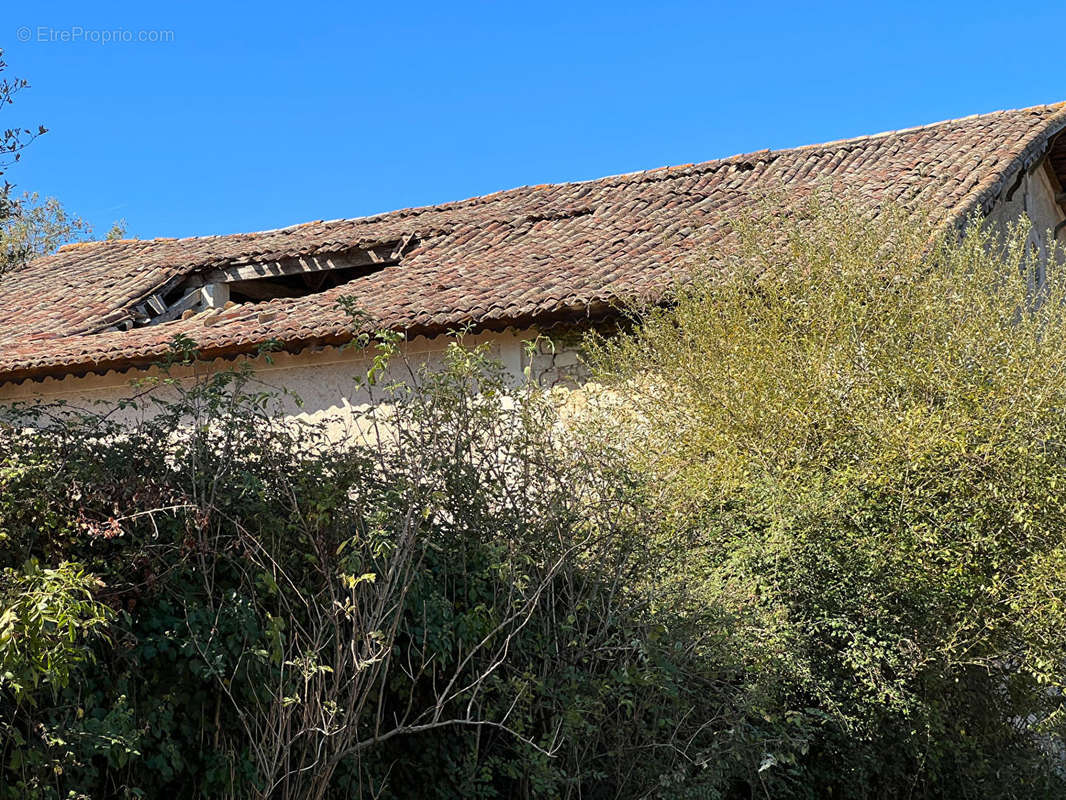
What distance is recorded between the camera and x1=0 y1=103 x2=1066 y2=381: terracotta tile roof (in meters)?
9.16

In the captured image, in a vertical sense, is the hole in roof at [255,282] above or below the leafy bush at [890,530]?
above

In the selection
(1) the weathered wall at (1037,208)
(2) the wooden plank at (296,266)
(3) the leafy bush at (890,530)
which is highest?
(2) the wooden plank at (296,266)

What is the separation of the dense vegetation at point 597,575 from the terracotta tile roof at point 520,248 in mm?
2262

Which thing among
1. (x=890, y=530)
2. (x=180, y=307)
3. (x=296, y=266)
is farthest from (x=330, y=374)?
(x=890, y=530)

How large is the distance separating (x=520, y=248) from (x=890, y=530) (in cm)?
610

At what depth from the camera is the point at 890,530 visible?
5609 mm

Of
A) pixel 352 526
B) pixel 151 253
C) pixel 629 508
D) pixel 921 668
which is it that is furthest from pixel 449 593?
pixel 151 253

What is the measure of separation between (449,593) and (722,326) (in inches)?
131

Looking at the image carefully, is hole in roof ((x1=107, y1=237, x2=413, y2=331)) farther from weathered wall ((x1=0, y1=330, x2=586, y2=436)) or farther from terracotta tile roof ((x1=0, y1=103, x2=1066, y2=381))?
weathered wall ((x1=0, y1=330, x2=586, y2=436))

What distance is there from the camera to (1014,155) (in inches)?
391

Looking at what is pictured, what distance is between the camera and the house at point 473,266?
9.09 m

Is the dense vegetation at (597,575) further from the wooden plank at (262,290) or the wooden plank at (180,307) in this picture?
the wooden plank at (262,290)

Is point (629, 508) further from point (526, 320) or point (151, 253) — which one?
point (151, 253)

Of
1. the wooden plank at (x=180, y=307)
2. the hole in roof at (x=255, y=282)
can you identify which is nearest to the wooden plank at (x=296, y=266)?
the hole in roof at (x=255, y=282)
